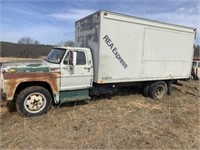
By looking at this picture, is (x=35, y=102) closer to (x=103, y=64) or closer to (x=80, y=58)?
(x=80, y=58)

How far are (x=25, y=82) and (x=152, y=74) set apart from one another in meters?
5.03

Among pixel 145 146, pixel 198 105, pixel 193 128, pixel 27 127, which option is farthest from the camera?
pixel 198 105

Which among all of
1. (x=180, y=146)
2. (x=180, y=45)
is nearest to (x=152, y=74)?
(x=180, y=45)

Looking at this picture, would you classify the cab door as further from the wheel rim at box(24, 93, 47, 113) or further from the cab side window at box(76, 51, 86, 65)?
the wheel rim at box(24, 93, 47, 113)

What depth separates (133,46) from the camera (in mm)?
7754

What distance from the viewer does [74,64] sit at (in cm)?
657

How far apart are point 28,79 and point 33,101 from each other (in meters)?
0.71

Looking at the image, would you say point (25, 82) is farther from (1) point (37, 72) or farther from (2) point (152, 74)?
(2) point (152, 74)

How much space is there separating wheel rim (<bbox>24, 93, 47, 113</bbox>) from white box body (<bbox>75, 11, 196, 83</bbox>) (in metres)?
1.94

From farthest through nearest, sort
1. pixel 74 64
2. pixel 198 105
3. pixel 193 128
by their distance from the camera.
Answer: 1. pixel 198 105
2. pixel 74 64
3. pixel 193 128

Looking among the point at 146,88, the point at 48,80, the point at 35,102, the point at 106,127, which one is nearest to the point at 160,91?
the point at 146,88

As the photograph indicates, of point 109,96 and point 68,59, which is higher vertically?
point 68,59

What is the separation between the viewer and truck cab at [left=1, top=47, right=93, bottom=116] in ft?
19.0

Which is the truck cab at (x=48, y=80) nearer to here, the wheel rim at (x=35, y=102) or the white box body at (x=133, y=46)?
the wheel rim at (x=35, y=102)
